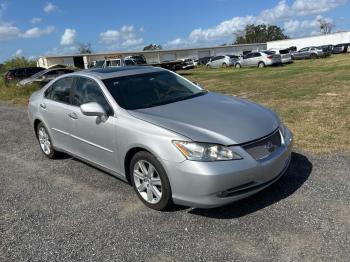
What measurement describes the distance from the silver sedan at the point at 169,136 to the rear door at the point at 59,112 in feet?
0.07

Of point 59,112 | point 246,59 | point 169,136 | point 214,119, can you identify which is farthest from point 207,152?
point 246,59

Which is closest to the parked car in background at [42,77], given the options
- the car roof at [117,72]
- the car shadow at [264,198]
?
the car roof at [117,72]

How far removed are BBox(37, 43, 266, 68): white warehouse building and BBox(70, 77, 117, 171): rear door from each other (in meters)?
43.6

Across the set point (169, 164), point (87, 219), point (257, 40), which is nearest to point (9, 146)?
point (87, 219)

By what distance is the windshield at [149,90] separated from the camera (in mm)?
4723

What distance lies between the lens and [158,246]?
352cm

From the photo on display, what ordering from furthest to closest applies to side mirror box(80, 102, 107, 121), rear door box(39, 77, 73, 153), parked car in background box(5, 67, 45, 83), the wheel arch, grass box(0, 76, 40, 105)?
parked car in background box(5, 67, 45, 83)
grass box(0, 76, 40, 105)
rear door box(39, 77, 73, 153)
side mirror box(80, 102, 107, 121)
the wheel arch

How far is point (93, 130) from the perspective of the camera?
4820mm

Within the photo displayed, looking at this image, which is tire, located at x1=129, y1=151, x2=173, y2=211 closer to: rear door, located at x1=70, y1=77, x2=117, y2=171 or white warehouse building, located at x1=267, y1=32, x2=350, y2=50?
rear door, located at x1=70, y1=77, x2=117, y2=171

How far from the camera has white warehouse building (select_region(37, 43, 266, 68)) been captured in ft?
192

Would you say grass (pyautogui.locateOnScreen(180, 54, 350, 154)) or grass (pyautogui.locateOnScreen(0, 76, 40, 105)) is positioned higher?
grass (pyautogui.locateOnScreen(0, 76, 40, 105))

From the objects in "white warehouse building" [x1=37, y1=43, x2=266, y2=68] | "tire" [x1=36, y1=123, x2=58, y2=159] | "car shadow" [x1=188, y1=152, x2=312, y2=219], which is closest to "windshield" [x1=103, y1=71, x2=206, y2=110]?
"car shadow" [x1=188, y1=152, x2=312, y2=219]

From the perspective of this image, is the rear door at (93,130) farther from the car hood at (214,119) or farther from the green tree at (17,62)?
the green tree at (17,62)

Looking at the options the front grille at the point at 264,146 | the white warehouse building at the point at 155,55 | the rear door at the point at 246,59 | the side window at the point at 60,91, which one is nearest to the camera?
the front grille at the point at 264,146
